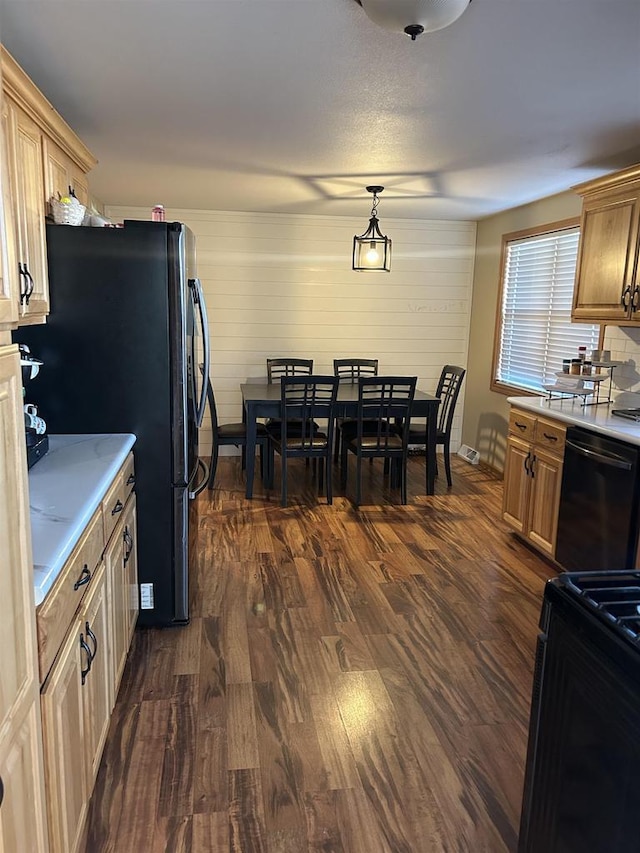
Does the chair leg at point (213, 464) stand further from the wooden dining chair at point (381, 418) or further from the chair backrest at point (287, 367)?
the wooden dining chair at point (381, 418)

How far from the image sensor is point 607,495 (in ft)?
9.91

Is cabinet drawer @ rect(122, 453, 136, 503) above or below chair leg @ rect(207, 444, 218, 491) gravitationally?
above

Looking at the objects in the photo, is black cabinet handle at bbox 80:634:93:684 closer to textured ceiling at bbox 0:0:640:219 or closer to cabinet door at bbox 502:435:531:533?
textured ceiling at bbox 0:0:640:219

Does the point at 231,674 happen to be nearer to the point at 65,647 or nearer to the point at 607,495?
the point at 65,647

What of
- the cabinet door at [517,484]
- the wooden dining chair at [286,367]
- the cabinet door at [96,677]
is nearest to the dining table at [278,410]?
the wooden dining chair at [286,367]

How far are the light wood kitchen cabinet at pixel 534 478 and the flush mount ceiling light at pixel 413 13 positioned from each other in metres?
2.27

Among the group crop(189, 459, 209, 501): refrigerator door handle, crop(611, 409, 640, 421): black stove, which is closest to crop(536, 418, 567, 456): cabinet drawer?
crop(611, 409, 640, 421): black stove

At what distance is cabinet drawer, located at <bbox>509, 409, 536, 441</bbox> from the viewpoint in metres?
3.76

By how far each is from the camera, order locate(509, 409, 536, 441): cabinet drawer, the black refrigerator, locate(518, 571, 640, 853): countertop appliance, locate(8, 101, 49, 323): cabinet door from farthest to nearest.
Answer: locate(509, 409, 536, 441): cabinet drawer
the black refrigerator
locate(8, 101, 49, 323): cabinet door
locate(518, 571, 640, 853): countertop appliance

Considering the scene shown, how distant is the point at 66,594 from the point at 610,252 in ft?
10.8

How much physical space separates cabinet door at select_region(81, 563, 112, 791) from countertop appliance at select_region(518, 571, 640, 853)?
1177 millimetres

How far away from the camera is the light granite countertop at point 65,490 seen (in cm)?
144

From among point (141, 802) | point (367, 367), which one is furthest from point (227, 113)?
point (367, 367)

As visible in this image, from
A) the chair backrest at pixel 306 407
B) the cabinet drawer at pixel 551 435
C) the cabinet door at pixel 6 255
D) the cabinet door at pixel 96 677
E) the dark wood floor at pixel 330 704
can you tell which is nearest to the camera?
the cabinet door at pixel 6 255
